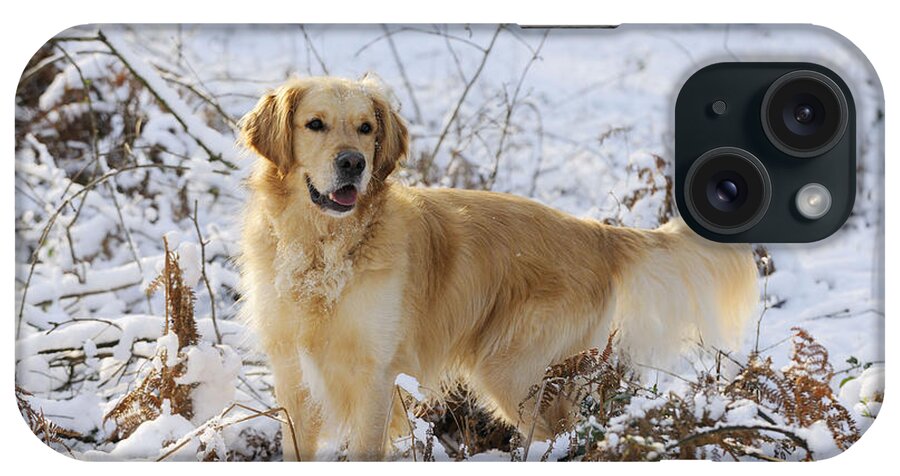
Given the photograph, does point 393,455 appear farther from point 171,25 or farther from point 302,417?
point 171,25

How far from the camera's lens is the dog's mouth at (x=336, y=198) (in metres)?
4.30

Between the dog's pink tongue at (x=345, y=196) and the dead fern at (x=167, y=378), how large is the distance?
885mm

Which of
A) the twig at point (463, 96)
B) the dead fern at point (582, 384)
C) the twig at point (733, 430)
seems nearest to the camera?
the twig at point (733, 430)

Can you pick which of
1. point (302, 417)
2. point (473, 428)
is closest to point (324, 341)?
point (302, 417)

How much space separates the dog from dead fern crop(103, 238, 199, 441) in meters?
0.26

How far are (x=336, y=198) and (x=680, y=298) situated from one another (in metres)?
1.60

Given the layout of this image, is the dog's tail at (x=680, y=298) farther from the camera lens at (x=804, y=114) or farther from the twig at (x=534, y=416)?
the camera lens at (x=804, y=114)

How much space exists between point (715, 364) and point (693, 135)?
3.21 feet

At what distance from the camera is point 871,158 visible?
14.4ft

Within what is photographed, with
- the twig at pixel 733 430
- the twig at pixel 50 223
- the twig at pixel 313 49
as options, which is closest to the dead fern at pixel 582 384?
the twig at pixel 733 430

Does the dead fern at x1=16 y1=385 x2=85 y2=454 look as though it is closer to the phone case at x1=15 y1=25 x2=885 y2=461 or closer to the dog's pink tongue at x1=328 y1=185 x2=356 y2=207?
the phone case at x1=15 y1=25 x2=885 y2=461

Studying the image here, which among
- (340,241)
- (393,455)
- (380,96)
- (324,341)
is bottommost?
(393,455)

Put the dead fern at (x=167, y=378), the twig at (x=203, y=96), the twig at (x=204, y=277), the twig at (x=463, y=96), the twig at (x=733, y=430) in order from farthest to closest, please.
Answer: the twig at (x=204, y=277), the twig at (x=203, y=96), the dead fern at (x=167, y=378), the twig at (x=463, y=96), the twig at (x=733, y=430)

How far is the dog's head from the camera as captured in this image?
167 inches
